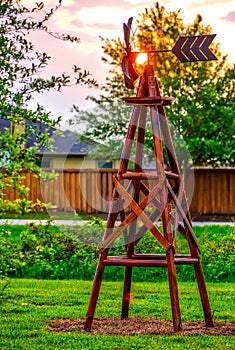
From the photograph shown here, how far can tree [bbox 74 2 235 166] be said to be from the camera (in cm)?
2723

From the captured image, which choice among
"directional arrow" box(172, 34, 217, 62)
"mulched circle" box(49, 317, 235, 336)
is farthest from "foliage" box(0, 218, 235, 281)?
"directional arrow" box(172, 34, 217, 62)

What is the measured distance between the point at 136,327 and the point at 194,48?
9.33 feet

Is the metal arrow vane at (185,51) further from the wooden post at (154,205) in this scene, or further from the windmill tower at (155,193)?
the wooden post at (154,205)

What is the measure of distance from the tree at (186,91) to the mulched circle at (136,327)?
1931 centimetres

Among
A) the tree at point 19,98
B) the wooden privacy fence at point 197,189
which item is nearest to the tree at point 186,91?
the wooden privacy fence at point 197,189

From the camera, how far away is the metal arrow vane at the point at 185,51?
7.50 m

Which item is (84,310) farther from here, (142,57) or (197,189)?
(197,189)

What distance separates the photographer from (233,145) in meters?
27.2

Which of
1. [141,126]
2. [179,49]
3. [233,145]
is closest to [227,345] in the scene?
[141,126]

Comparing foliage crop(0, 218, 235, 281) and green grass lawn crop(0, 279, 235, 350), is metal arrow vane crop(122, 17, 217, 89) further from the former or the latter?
foliage crop(0, 218, 235, 281)

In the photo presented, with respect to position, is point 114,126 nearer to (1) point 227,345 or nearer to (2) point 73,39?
(2) point 73,39

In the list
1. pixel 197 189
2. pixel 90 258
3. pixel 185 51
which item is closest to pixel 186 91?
pixel 197 189

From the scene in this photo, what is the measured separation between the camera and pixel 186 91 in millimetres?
27906

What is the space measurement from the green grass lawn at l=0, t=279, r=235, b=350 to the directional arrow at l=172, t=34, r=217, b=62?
272cm
